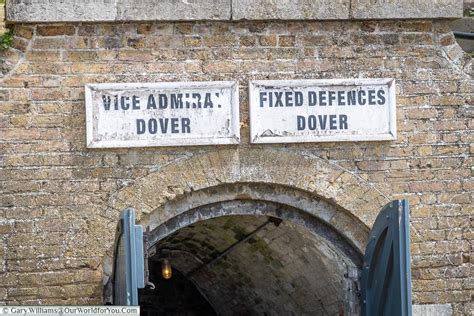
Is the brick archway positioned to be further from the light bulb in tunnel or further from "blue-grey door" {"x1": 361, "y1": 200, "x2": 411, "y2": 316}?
the light bulb in tunnel

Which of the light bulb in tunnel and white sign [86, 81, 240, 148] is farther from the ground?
the light bulb in tunnel

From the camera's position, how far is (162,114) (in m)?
10.8

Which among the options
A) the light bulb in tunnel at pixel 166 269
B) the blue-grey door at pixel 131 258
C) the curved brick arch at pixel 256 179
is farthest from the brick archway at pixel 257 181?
the light bulb in tunnel at pixel 166 269

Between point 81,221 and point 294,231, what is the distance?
191 centimetres

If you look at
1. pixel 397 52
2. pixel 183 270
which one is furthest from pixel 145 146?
pixel 183 270

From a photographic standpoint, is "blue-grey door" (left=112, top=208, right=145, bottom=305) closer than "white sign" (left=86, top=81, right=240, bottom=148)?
Yes

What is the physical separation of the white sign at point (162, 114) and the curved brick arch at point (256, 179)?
181mm

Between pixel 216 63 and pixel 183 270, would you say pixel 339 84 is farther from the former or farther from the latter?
pixel 183 270

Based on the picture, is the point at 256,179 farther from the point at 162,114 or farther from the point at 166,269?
the point at 166,269

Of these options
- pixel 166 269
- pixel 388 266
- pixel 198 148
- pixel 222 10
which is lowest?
pixel 388 266

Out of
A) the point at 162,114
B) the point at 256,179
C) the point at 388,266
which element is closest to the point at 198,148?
the point at 162,114

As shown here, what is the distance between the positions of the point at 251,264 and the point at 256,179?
8.40 feet

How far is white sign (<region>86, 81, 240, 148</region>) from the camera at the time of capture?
1074 centimetres

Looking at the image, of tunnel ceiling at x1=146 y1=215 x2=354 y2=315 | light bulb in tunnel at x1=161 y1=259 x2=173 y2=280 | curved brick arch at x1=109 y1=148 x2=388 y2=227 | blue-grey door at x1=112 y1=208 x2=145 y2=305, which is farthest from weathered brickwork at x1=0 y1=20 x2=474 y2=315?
light bulb in tunnel at x1=161 y1=259 x2=173 y2=280
